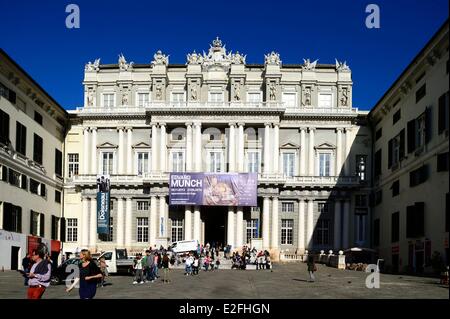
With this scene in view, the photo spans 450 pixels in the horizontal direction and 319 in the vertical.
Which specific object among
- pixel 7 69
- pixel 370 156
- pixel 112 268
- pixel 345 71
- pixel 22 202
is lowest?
pixel 112 268

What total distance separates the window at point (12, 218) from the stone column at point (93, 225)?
15.1m

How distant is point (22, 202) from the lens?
166 feet

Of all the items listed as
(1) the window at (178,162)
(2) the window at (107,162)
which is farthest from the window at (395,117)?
(2) the window at (107,162)

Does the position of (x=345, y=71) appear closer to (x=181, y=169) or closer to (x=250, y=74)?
(x=250, y=74)

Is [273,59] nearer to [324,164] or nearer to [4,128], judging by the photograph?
[324,164]

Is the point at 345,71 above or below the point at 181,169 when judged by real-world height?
above

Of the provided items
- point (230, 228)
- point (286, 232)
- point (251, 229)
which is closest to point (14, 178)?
point (230, 228)

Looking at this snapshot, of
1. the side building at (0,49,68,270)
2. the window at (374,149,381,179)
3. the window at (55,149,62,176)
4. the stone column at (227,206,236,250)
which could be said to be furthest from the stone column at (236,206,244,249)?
the window at (55,149,62,176)

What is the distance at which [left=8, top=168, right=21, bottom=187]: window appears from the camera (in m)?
47.3

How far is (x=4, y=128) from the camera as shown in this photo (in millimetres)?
45469

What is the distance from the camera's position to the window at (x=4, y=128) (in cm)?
4481

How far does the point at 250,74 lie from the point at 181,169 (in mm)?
13285
